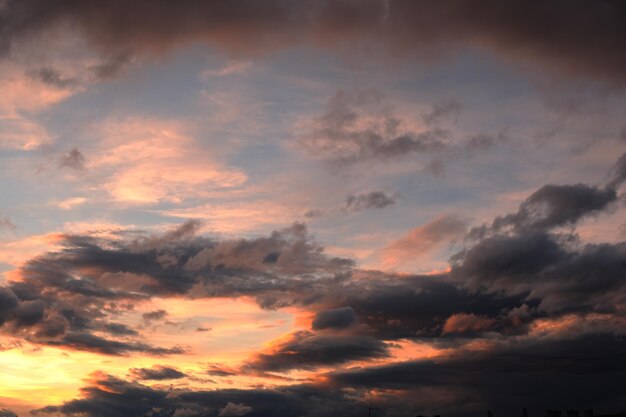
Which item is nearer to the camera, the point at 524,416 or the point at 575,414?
the point at 575,414

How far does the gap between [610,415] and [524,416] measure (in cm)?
3930

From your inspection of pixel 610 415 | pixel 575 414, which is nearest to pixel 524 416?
pixel 575 414

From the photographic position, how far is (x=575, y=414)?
589 ft

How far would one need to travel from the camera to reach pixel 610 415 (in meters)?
172

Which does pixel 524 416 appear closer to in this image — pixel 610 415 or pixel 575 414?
pixel 575 414

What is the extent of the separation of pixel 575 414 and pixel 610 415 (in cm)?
1364

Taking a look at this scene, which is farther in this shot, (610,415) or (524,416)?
(524,416)

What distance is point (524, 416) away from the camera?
652ft

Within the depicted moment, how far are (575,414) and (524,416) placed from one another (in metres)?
26.2
